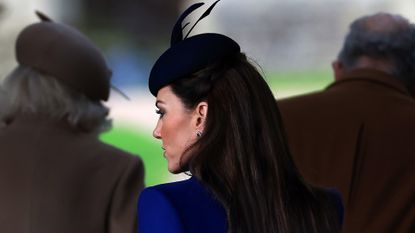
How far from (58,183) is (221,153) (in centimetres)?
123

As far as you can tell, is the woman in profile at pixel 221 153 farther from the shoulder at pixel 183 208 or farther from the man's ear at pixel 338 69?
the man's ear at pixel 338 69

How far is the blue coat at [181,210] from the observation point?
6.46ft

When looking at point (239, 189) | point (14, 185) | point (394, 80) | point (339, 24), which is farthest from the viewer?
point (339, 24)

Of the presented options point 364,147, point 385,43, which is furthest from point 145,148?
point 364,147

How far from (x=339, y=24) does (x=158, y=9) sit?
3.62 ft

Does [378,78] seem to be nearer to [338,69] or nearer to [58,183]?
[338,69]

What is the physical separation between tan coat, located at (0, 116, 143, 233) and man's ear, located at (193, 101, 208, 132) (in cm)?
119

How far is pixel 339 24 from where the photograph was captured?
6375mm

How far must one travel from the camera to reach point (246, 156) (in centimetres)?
203

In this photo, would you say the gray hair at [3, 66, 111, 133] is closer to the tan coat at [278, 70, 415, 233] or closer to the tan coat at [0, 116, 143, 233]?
the tan coat at [0, 116, 143, 233]

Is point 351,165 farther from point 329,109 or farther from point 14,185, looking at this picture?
point 14,185

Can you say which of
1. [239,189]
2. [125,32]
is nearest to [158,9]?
[125,32]

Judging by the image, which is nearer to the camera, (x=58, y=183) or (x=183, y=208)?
(x=183, y=208)

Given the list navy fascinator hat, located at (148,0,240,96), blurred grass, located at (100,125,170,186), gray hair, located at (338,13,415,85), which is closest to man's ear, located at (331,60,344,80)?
gray hair, located at (338,13,415,85)
